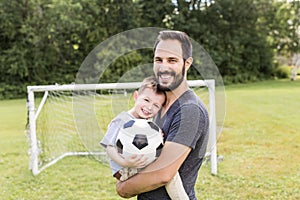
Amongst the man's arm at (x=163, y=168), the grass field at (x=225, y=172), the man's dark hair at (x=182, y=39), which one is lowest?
the grass field at (x=225, y=172)

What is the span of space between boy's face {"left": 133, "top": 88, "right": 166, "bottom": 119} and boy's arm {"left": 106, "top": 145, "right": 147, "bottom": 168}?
0.15 m

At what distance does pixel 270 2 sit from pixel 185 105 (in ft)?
74.6

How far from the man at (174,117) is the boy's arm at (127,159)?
35 millimetres

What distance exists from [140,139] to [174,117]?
13 centimetres

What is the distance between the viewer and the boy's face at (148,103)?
1.40 m

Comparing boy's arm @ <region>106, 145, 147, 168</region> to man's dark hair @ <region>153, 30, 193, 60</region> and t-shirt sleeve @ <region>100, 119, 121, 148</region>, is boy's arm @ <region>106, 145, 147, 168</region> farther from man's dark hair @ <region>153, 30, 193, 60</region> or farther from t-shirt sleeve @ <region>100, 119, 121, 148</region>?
man's dark hair @ <region>153, 30, 193, 60</region>

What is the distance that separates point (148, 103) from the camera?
1.41m

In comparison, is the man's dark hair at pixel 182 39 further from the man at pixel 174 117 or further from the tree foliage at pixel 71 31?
the tree foliage at pixel 71 31

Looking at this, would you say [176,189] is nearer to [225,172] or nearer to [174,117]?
[174,117]

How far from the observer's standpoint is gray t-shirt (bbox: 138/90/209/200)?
1.33 metres

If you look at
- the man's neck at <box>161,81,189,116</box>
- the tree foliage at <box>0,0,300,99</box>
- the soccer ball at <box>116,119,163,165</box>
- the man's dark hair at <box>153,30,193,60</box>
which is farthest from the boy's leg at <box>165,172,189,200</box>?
the tree foliage at <box>0,0,300,99</box>

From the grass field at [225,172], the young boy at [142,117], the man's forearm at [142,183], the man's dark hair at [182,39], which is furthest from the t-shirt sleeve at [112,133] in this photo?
the grass field at [225,172]

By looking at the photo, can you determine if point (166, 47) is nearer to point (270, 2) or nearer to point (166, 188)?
point (166, 188)

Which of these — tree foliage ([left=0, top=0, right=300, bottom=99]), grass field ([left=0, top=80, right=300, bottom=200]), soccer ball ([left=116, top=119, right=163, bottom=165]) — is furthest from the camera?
tree foliage ([left=0, top=0, right=300, bottom=99])
